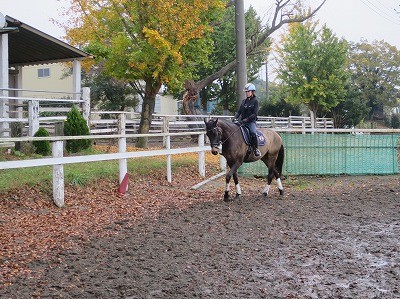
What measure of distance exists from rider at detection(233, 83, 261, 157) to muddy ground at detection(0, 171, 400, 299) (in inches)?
73.5

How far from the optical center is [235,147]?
12.3 meters

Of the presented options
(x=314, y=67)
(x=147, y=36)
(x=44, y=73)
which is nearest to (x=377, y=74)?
(x=314, y=67)

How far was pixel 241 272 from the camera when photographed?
610 cm

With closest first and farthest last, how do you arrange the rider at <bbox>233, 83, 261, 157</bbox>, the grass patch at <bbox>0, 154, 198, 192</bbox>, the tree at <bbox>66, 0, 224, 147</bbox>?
the grass patch at <bbox>0, 154, 198, 192</bbox> < the rider at <bbox>233, 83, 261, 157</bbox> < the tree at <bbox>66, 0, 224, 147</bbox>

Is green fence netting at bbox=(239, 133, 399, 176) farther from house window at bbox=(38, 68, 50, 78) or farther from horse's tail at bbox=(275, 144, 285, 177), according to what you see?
house window at bbox=(38, 68, 50, 78)

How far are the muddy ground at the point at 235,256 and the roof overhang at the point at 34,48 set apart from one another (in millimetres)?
9378

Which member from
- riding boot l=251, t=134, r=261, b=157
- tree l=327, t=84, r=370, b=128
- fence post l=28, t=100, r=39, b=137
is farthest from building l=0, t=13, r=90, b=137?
tree l=327, t=84, r=370, b=128

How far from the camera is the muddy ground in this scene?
5.47 metres

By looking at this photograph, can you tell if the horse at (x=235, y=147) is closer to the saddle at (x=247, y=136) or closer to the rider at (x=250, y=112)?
the saddle at (x=247, y=136)

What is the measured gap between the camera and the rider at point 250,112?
484 inches

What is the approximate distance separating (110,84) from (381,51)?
4280 centimetres

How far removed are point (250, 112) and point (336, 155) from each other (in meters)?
5.25

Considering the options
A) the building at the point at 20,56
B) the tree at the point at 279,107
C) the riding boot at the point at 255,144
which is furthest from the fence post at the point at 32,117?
the tree at the point at 279,107

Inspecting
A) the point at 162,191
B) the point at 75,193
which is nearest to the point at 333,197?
the point at 162,191
